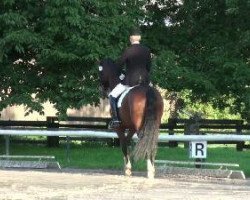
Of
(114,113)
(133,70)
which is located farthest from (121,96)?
(133,70)

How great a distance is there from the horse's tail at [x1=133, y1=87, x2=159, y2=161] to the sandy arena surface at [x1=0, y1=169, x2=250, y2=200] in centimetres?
49

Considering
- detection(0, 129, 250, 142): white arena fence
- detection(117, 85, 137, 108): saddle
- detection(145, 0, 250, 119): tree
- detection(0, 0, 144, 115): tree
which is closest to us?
detection(117, 85, 137, 108): saddle

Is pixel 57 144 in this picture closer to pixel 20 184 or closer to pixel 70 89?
pixel 70 89

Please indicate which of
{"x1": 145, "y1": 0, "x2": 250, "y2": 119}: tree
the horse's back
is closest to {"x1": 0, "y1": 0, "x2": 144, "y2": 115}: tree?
{"x1": 145, "y1": 0, "x2": 250, "y2": 119}: tree

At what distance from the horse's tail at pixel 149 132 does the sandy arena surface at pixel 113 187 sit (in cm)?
49

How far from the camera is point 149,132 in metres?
11.6

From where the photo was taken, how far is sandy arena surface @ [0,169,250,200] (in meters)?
9.22

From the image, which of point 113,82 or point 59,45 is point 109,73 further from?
point 59,45

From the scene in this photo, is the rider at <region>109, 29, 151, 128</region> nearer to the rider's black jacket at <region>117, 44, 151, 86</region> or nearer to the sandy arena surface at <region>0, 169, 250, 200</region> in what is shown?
the rider's black jacket at <region>117, 44, 151, 86</region>

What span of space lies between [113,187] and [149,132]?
64.7 inches

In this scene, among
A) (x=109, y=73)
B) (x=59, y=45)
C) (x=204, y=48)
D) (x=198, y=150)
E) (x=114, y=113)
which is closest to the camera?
(x=114, y=113)

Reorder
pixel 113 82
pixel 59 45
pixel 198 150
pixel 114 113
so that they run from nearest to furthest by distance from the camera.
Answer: pixel 114 113 < pixel 113 82 < pixel 198 150 < pixel 59 45

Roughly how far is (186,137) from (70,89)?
5.32m

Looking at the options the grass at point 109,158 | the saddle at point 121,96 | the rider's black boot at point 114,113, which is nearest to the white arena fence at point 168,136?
the grass at point 109,158
